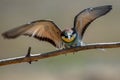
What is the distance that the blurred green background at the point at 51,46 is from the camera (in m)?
1.59

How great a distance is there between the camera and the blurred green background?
159 cm

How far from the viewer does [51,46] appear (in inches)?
62.7

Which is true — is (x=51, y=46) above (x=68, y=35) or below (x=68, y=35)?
below

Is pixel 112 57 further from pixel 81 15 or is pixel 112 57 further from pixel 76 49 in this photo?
pixel 76 49

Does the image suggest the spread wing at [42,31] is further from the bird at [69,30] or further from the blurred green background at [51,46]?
the blurred green background at [51,46]

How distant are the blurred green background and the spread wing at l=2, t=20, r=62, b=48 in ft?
2.70

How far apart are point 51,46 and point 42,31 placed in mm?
885

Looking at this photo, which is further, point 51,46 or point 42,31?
point 51,46

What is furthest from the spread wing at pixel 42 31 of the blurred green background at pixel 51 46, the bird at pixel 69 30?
the blurred green background at pixel 51 46

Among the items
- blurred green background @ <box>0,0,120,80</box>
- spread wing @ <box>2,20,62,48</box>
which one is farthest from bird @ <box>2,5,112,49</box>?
blurred green background @ <box>0,0,120,80</box>

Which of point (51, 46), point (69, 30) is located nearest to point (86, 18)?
point (69, 30)

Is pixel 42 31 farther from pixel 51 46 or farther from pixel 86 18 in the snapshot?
pixel 51 46

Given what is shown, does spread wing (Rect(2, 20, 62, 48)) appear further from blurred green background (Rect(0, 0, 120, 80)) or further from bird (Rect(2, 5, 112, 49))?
blurred green background (Rect(0, 0, 120, 80))

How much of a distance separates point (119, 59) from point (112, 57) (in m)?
0.03
